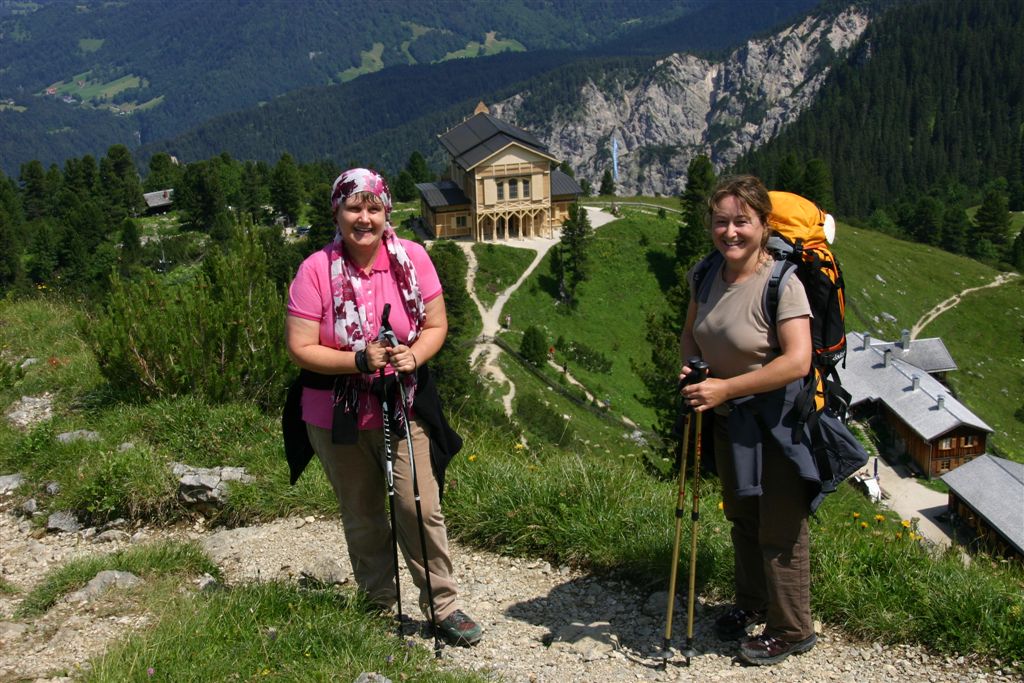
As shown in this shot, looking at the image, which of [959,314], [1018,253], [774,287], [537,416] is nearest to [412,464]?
[774,287]

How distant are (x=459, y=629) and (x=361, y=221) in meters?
2.29

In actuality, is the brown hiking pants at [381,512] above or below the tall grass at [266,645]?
above

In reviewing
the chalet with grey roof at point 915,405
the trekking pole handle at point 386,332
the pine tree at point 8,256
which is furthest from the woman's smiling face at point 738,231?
the pine tree at point 8,256

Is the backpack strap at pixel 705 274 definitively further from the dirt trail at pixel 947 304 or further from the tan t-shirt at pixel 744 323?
the dirt trail at pixel 947 304

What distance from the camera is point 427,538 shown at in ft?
15.4

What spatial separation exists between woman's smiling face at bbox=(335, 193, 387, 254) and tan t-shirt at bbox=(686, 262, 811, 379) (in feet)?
5.71

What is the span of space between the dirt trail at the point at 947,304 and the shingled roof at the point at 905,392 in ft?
38.2

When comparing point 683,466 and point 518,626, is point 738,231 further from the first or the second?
point 518,626

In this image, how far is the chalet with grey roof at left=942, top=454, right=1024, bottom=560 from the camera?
25.1 meters

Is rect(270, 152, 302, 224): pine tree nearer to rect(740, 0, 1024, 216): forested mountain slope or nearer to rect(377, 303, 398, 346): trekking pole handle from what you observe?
rect(377, 303, 398, 346): trekking pole handle

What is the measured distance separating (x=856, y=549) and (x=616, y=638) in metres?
1.58

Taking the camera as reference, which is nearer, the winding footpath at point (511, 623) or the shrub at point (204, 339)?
the winding footpath at point (511, 623)

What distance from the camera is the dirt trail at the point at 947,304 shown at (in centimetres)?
5647

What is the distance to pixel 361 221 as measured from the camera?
4.34 metres
